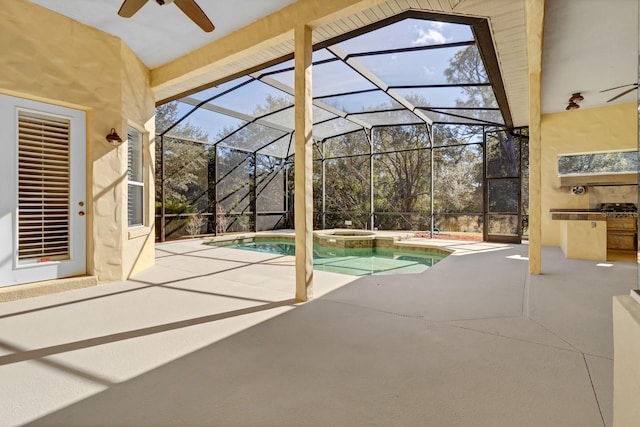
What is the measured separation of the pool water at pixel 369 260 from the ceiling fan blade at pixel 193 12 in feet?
13.8

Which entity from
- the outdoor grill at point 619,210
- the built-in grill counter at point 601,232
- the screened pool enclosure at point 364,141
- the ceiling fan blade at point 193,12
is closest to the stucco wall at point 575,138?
the outdoor grill at point 619,210

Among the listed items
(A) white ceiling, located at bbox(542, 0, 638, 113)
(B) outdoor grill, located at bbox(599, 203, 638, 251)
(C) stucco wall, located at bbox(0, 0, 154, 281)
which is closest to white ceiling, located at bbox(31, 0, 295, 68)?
(C) stucco wall, located at bbox(0, 0, 154, 281)

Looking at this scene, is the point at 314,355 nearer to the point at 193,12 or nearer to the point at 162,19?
the point at 193,12

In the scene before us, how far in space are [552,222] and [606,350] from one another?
21.2 feet

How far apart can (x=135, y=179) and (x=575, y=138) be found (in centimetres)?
881

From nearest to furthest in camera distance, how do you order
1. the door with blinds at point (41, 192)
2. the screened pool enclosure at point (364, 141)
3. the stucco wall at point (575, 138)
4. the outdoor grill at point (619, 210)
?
1. the door with blinds at point (41, 192)
2. the screened pool enclosure at point (364, 141)
3. the outdoor grill at point (619, 210)
4. the stucco wall at point (575, 138)

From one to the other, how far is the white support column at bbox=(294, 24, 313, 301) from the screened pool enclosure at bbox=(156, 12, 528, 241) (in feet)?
3.59

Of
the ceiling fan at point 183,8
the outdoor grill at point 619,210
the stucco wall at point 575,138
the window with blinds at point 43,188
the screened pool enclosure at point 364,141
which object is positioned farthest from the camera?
the stucco wall at point 575,138

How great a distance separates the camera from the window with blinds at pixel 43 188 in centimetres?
359

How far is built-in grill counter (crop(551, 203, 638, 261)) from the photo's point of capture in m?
5.61

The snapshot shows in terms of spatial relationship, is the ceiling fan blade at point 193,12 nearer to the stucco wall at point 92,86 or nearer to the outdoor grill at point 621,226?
the stucco wall at point 92,86

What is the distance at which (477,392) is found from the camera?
5.58 feet

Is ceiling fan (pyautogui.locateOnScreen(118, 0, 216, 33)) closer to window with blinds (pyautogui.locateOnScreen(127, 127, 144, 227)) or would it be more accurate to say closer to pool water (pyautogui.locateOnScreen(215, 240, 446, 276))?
window with blinds (pyautogui.locateOnScreen(127, 127, 144, 227))

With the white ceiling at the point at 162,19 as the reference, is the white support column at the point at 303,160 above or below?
below
